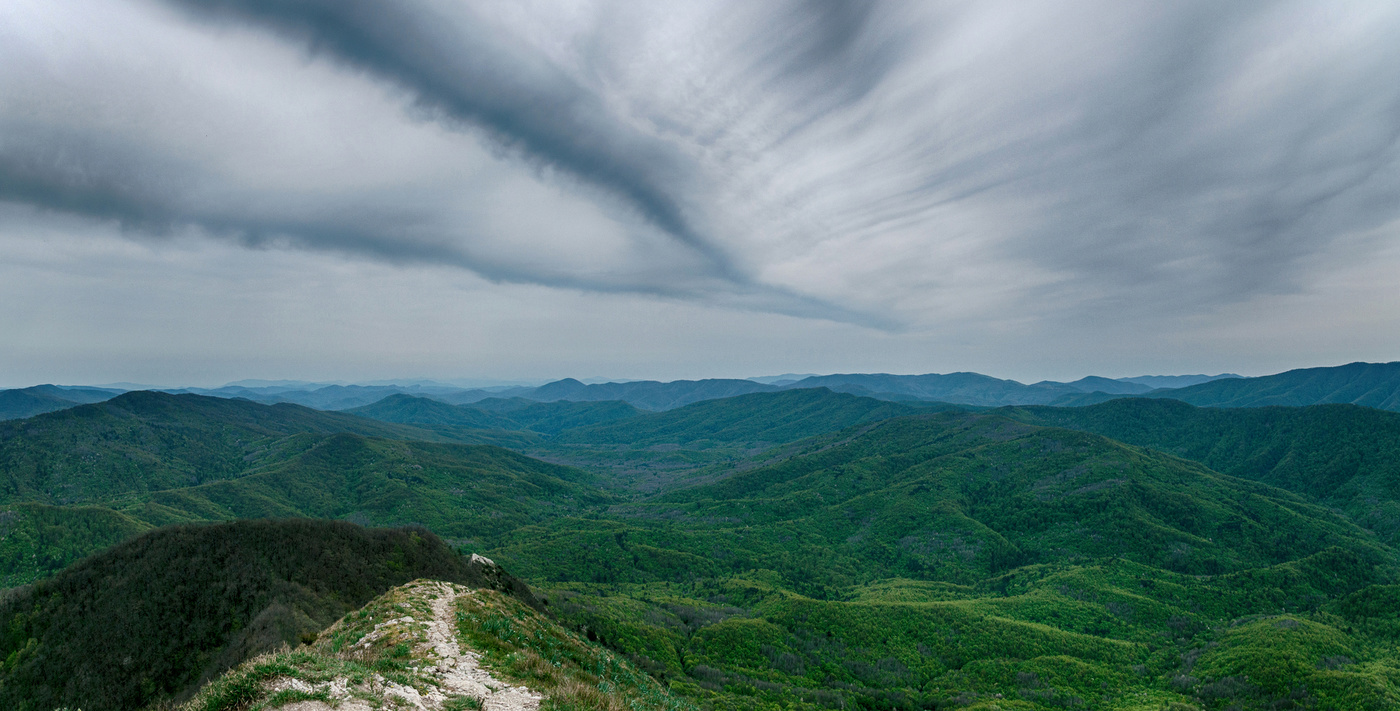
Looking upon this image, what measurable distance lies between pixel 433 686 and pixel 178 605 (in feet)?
194

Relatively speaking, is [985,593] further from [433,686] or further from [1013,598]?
[433,686]

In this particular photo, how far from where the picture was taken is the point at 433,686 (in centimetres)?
1620

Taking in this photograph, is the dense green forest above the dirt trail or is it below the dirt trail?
below

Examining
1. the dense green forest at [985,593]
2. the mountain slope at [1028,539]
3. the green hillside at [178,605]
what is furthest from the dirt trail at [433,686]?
the mountain slope at [1028,539]

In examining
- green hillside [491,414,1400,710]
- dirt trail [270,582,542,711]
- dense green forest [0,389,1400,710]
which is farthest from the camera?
green hillside [491,414,1400,710]

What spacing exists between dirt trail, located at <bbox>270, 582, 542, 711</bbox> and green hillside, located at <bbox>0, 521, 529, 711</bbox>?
85.9 ft

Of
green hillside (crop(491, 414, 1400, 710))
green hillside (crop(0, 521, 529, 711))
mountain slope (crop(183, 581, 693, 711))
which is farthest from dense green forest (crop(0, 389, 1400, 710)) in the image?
mountain slope (crop(183, 581, 693, 711))

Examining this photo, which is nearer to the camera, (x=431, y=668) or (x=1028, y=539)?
(x=431, y=668)

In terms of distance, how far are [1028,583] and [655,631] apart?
118m

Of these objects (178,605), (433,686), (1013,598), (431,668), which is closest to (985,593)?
(1013,598)

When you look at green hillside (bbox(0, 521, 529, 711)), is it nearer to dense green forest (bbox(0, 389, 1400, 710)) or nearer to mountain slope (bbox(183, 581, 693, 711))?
dense green forest (bbox(0, 389, 1400, 710))

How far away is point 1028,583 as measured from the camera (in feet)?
442

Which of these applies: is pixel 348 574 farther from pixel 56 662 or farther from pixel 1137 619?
pixel 1137 619

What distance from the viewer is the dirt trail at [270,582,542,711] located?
1280cm
